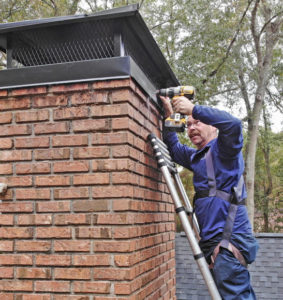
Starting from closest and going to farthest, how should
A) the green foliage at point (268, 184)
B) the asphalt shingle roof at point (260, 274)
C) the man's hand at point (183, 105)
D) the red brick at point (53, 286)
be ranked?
the red brick at point (53, 286)
the man's hand at point (183, 105)
the asphalt shingle roof at point (260, 274)
the green foliage at point (268, 184)

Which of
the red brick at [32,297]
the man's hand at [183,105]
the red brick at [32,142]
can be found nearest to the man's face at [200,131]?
the man's hand at [183,105]

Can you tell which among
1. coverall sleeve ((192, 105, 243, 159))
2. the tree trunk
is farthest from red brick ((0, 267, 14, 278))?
the tree trunk

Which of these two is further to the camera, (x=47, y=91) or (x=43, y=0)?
(x=43, y=0)

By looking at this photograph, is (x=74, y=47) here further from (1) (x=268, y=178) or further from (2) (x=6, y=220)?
(1) (x=268, y=178)

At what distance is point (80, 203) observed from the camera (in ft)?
8.63

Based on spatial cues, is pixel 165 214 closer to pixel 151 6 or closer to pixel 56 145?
pixel 56 145

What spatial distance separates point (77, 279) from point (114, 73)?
140 centimetres

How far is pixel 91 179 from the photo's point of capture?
2639mm

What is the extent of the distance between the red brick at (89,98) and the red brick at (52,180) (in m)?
0.53

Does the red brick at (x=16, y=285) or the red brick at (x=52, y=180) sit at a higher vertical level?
the red brick at (x=52, y=180)

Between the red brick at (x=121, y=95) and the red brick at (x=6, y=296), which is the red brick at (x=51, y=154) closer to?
the red brick at (x=121, y=95)

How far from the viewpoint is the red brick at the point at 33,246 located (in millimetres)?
2646

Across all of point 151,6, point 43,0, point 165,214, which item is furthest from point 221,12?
point 165,214

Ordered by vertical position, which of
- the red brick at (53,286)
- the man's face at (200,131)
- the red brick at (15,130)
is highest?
the man's face at (200,131)
